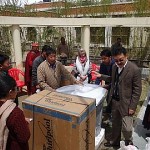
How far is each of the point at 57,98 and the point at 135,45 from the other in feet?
29.8

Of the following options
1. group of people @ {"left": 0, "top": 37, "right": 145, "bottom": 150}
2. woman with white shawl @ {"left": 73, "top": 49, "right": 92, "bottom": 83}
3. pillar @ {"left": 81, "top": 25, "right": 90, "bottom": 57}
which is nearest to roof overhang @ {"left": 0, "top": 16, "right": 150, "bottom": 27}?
pillar @ {"left": 81, "top": 25, "right": 90, "bottom": 57}

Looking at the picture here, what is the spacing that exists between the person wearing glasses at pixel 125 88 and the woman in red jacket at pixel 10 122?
1.48 metres

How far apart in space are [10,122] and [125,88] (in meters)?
1.64

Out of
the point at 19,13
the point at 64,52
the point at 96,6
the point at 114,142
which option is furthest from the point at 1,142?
the point at 96,6

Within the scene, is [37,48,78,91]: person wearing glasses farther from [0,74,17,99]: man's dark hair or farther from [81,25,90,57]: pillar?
[81,25,90,57]: pillar

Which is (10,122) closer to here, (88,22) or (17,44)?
(17,44)

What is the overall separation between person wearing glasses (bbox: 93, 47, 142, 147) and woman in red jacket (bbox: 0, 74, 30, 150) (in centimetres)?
148

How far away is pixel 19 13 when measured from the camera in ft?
32.1

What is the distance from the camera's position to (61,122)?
2.21 m

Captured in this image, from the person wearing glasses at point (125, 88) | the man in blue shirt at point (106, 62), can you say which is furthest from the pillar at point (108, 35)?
the person wearing glasses at point (125, 88)

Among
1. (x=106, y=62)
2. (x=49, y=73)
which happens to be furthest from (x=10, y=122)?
(x=106, y=62)

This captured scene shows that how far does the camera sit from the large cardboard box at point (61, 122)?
7.17 feet

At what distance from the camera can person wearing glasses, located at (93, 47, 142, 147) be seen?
2.86 m

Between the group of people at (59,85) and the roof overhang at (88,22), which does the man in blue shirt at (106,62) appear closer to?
the group of people at (59,85)
